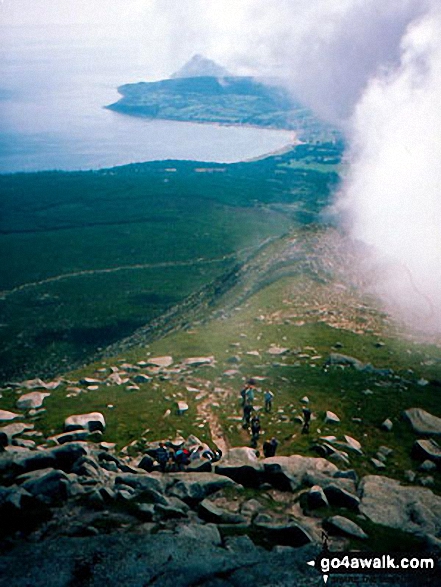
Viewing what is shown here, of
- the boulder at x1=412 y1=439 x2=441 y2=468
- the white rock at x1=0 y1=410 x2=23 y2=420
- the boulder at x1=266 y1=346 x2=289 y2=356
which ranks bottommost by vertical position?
the boulder at x1=412 y1=439 x2=441 y2=468

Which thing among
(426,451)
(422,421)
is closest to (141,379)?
(422,421)

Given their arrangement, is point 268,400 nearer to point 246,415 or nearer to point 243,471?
point 246,415

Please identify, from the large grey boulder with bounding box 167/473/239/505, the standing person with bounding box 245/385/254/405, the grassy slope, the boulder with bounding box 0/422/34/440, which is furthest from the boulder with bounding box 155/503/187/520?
the standing person with bounding box 245/385/254/405

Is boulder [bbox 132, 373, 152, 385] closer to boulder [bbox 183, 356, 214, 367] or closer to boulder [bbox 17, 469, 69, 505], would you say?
boulder [bbox 183, 356, 214, 367]

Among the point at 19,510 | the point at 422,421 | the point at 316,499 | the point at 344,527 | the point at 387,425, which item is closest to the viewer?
the point at 19,510

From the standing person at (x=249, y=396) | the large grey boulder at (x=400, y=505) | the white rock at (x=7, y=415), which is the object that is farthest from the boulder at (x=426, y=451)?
the white rock at (x=7, y=415)
